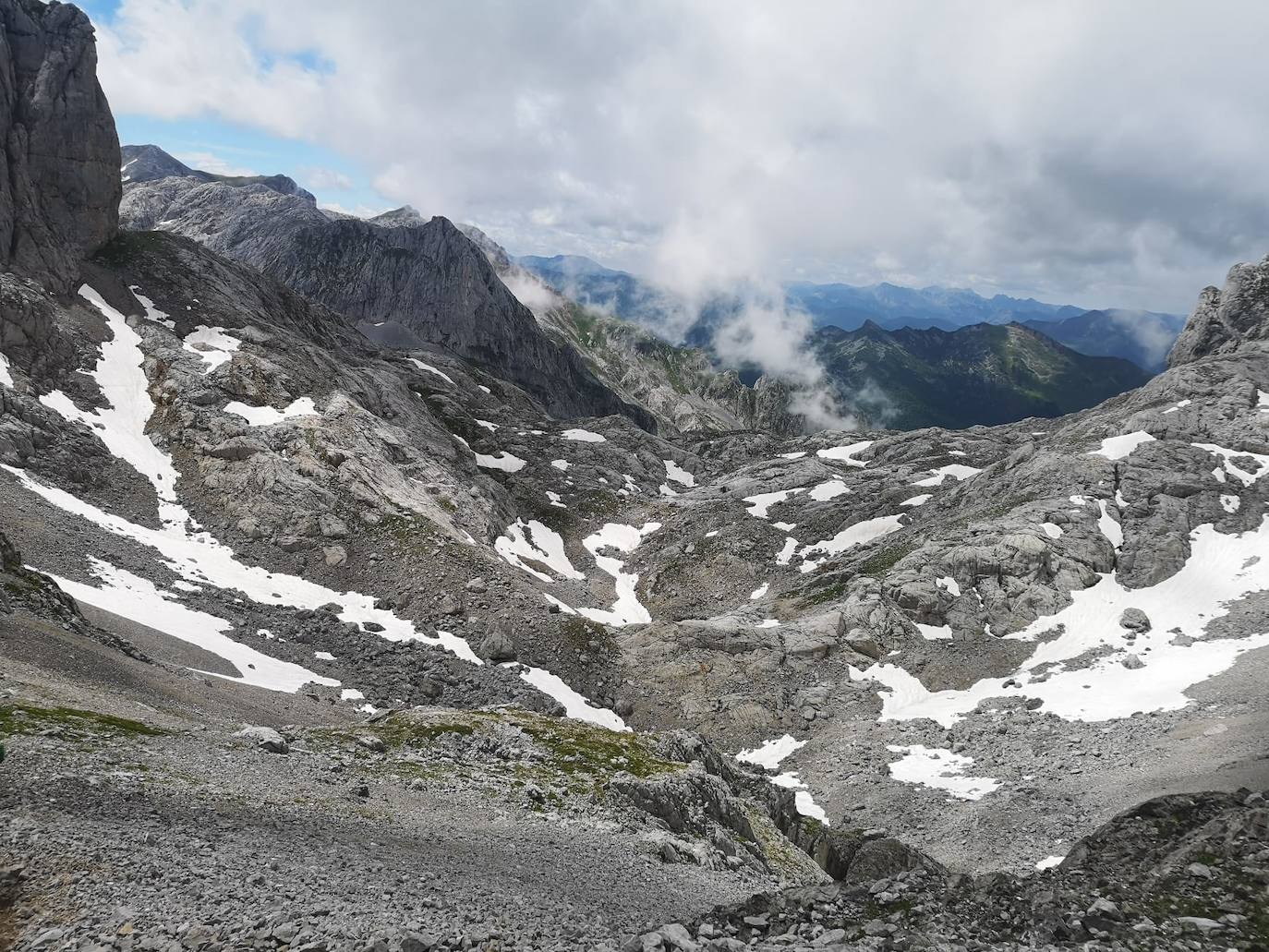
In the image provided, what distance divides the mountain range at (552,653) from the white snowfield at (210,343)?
40.7 inches

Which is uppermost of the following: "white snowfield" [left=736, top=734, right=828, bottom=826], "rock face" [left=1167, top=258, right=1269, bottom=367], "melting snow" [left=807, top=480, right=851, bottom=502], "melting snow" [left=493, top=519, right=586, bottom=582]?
"rock face" [left=1167, top=258, right=1269, bottom=367]

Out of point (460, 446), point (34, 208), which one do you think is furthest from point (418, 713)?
point (34, 208)

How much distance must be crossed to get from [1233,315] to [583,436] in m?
112

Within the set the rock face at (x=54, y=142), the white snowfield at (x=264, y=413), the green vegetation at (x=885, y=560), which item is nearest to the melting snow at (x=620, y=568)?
the green vegetation at (x=885, y=560)

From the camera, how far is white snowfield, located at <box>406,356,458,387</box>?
141875 millimetres

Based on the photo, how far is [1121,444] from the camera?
76.8m

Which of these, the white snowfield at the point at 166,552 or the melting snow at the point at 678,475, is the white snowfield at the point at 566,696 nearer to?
the white snowfield at the point at 166,552

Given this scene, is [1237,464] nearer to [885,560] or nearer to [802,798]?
[885,560]

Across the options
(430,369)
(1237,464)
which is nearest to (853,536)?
(1237,464)

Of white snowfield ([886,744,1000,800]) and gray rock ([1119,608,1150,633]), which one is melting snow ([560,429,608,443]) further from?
white snowfield ([886,744,1000,800])

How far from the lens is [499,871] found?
15891 mm

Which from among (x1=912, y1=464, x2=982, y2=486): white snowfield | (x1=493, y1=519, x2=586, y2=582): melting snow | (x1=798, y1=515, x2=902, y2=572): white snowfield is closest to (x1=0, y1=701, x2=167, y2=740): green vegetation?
(x1=493, y1=519, x2=586, y2=582): melting snow

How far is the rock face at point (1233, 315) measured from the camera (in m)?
108

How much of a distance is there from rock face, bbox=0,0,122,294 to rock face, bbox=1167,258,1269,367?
164m
